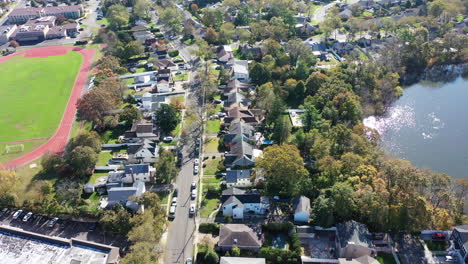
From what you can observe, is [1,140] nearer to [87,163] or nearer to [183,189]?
[87,163]

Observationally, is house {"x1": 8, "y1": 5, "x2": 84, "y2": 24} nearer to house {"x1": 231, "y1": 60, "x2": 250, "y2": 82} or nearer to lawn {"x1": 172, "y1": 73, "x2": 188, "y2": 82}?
lawn {"x1": 172, "y1": 73, "x2": 188, "y2": 82}

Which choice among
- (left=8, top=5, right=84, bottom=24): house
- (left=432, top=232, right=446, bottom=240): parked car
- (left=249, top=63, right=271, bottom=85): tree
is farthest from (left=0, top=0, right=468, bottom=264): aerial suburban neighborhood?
(left=8, top=5, right=84, bottom=24): house

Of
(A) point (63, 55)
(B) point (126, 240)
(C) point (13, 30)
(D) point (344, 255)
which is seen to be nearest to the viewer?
(D) point (344, 255)

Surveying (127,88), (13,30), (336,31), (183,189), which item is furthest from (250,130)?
(13,30)

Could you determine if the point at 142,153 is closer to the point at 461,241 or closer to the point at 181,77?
the point at 181,77

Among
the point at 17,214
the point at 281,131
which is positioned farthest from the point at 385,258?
the point at 17,214

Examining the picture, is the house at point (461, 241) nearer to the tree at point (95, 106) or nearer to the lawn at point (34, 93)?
the tree at point (95, 106)
